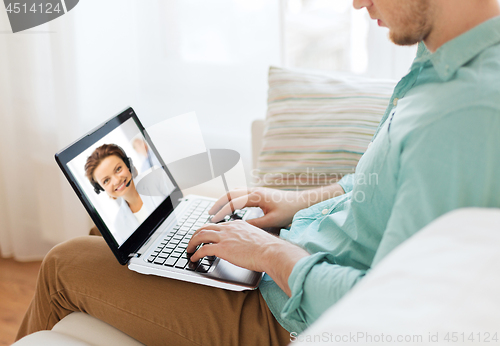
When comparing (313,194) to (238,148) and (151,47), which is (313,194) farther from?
(151,47)

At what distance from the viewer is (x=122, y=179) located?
0.95m

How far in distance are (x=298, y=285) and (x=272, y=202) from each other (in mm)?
403

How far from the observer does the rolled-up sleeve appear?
0.63 meters

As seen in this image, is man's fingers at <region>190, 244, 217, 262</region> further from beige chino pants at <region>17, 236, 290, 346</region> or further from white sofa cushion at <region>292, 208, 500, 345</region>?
white sofa cushion at <region>292, 208, 500, 345</region>

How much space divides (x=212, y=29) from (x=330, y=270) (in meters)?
1.45

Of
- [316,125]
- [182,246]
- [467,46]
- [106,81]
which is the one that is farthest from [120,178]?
[106,81]

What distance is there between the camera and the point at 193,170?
1413mm

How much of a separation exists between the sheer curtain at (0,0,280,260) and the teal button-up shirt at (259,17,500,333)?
1.15 metres

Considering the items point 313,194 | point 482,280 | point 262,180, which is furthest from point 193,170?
point 482,280

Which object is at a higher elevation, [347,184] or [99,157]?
[99,157]

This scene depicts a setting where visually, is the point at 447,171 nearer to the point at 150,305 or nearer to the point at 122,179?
the point at 150,305

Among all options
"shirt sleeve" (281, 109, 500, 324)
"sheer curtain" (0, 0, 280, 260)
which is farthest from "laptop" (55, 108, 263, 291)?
"sheer curtain" (0, 0, 280, 260)

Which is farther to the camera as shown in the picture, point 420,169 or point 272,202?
point 272,202

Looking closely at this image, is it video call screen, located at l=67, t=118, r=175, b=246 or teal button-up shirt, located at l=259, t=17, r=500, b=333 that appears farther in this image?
video call screen, located at l=67, t=118, r=175, b=246
